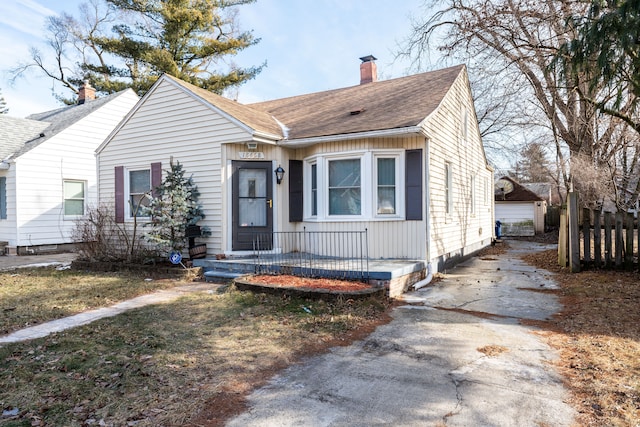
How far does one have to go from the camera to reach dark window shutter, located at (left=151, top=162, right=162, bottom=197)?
10609mm

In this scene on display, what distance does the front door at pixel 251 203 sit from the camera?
9.69 m

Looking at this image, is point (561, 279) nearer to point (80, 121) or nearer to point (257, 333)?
point (257, 333)

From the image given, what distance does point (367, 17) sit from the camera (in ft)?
41.4

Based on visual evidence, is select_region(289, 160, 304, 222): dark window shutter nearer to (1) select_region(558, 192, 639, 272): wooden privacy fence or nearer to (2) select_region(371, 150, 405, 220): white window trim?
(2) select_region(371, 150, 405, 220): white window trim

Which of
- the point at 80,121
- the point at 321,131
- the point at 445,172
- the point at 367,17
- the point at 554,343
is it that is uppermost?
the point at 367,17

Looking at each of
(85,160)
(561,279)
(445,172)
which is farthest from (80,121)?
(561,279)

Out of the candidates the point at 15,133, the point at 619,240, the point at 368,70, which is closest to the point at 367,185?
the point at 619,240

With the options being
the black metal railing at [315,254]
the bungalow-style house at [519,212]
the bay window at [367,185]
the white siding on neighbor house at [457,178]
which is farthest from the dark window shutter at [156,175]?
the bungalow-style house at [519,212]

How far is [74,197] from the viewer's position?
15.2m

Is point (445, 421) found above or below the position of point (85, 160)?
below

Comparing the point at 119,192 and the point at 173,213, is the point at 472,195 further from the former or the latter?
the point at 119,192

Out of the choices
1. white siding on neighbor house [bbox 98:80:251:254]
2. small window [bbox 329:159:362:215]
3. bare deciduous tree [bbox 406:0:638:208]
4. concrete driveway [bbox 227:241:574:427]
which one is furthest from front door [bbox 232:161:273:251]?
bare deciduous tree [bbox 406:0:638:208]

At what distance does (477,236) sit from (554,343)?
1022 centimetres

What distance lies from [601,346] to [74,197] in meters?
16.6
